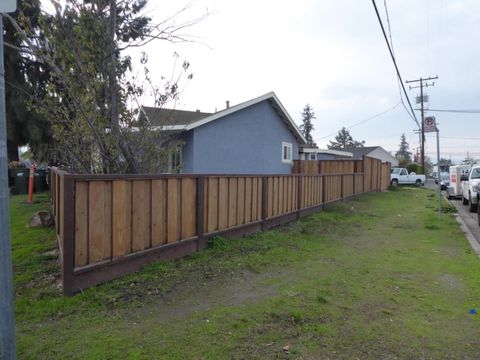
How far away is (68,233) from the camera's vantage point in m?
4.31

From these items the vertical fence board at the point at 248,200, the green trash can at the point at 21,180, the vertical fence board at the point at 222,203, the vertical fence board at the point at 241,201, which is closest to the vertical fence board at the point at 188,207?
the vertical fence board at the point at 222,203

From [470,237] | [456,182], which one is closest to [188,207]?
[470,237]

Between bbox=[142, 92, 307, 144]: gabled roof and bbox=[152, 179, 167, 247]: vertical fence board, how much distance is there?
1991mm

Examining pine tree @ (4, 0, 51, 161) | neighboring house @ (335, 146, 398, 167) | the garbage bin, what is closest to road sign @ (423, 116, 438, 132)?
the garbage bin

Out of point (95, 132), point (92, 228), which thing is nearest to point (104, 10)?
point (95, 132)

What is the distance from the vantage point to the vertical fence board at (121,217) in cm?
485

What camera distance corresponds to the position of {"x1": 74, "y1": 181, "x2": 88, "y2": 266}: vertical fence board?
4.41 meters

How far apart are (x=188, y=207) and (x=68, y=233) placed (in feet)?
7.19

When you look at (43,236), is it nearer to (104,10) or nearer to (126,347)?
(104,10)

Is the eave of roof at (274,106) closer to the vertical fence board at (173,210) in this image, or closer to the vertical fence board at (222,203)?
the vertical fence board at (222,203)

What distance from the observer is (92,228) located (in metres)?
4.57

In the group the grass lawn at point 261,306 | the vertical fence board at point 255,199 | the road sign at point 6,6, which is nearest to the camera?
the road sign at point 6,6

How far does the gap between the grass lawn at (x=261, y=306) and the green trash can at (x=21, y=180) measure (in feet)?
36.0

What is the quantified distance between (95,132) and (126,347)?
3.73m
